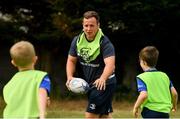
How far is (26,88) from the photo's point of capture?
5.46 meters

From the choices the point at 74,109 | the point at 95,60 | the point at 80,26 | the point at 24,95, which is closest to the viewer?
the point at 24,95

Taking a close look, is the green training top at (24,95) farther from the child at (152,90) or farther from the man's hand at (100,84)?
the man's hand at (100,84)

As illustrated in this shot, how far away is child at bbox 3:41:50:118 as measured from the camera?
536 cm

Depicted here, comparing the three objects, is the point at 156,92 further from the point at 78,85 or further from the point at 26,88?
the point at 26,88

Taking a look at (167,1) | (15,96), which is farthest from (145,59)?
(167,1)

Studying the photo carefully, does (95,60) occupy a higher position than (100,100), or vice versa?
(95,60)

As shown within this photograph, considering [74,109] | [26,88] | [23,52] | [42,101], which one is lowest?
[74,109]

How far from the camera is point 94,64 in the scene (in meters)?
7.99

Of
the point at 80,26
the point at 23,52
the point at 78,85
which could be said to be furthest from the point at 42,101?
the point at 80,26

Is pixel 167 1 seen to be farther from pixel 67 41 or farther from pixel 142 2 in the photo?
pixel 67 41

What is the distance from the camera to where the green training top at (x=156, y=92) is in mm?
6695

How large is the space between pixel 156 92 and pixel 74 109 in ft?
26.7

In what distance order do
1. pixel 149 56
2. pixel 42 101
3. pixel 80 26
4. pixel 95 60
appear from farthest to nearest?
pixel 80 26 < pixel 95 60 < pixel 149 56 < pixel 42 101

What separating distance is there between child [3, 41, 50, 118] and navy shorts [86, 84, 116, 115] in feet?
8.53
